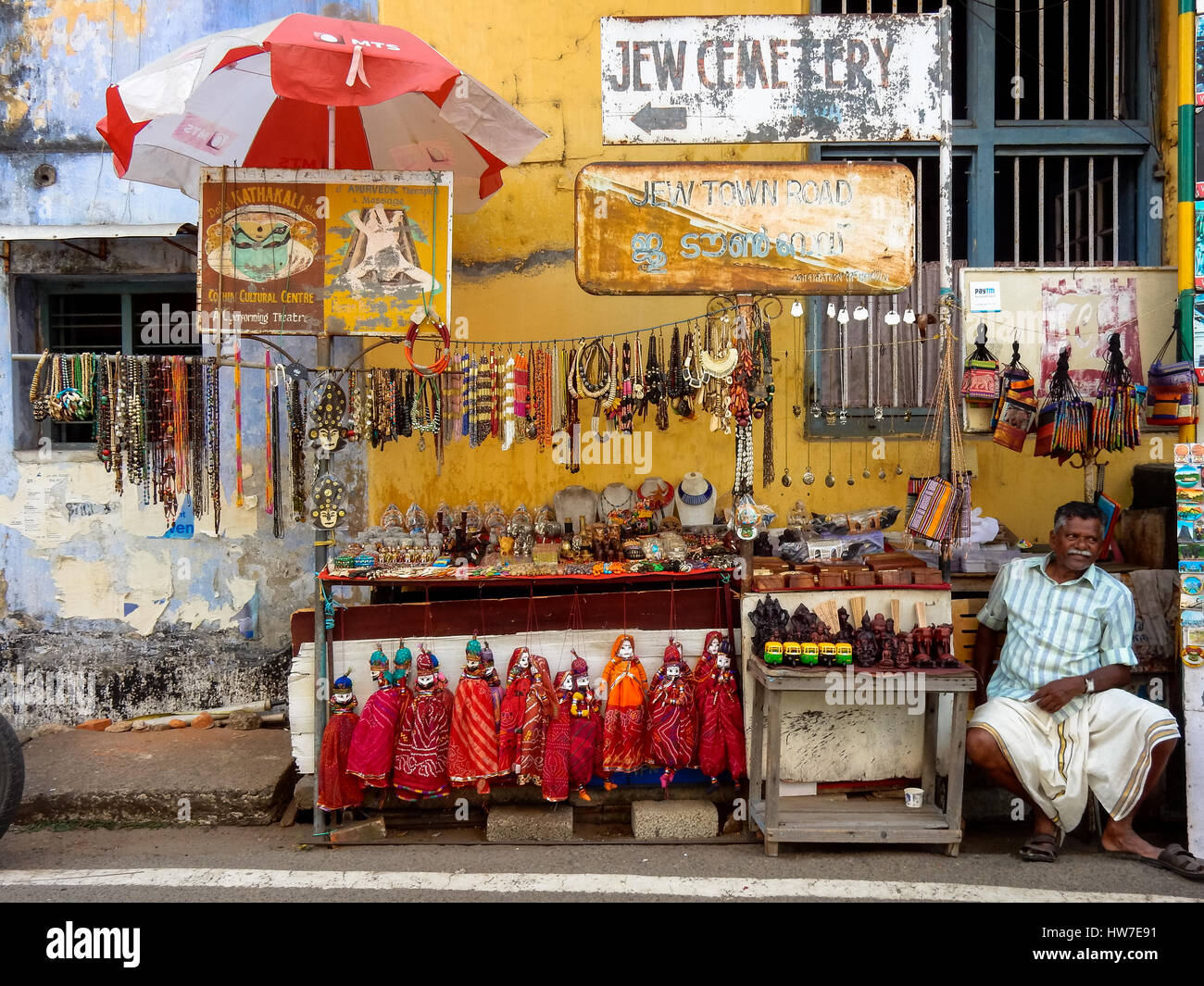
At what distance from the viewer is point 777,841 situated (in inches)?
172

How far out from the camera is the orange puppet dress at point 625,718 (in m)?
4.64

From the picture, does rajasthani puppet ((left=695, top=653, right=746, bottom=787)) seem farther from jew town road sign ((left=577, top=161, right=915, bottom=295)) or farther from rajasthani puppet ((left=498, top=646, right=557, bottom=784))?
jew town road sign ((left=577, top=161, right=915, bottom=295))

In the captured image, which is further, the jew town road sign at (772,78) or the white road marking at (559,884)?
the jew town road sign at (772,78)

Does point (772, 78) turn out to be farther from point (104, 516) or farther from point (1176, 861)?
point (104, 516)

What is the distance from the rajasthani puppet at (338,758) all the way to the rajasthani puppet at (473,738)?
0.51 metres

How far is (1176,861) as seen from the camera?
13.8 ft

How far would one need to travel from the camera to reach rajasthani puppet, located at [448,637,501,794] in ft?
15.1

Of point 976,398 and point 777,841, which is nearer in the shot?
point 777,841

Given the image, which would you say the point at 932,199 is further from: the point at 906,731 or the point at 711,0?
the point at 906,731

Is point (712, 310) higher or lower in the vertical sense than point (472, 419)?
higher

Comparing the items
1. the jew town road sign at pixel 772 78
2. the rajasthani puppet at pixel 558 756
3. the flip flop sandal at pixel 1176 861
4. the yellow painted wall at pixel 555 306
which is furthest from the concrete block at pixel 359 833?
the jew town road sign at pixel 772 78

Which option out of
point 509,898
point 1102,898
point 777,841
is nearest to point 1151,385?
point 1102,898

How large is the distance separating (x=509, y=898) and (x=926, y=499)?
2.77 meters

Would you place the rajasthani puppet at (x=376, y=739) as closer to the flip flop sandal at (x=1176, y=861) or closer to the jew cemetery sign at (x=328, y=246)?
the jew cemetery sign at (x=328, y=246)
